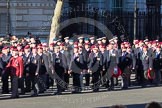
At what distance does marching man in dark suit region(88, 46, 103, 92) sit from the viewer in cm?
2131

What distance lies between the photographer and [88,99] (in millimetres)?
18672

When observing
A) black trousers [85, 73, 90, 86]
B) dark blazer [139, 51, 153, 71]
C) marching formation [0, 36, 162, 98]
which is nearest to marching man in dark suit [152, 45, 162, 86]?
marching formation [0, 36, 162, 98]

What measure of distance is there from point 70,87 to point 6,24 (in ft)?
47.1

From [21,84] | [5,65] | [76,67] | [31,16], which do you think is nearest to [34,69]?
[21,84]

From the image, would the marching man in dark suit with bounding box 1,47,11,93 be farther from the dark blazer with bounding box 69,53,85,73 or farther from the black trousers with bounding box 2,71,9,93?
the dark blazer with bounding box 69,53,85,73

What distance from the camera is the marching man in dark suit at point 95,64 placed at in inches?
839

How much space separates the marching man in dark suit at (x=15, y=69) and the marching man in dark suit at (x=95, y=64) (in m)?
3.03

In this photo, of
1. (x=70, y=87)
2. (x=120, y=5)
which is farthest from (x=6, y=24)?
(x=70, y=87)

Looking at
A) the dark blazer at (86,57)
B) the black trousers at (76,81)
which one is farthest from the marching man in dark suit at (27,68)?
the dark blazer at (86,57)

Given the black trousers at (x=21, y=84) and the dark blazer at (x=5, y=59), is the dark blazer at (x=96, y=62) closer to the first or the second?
the black trousers at (x=21, y=84)

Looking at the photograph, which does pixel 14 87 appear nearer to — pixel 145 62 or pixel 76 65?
pixel 76 65

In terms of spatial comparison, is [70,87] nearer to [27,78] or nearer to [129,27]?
[27,78]

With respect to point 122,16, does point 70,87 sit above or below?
below

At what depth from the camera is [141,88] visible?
2211 centimetres
